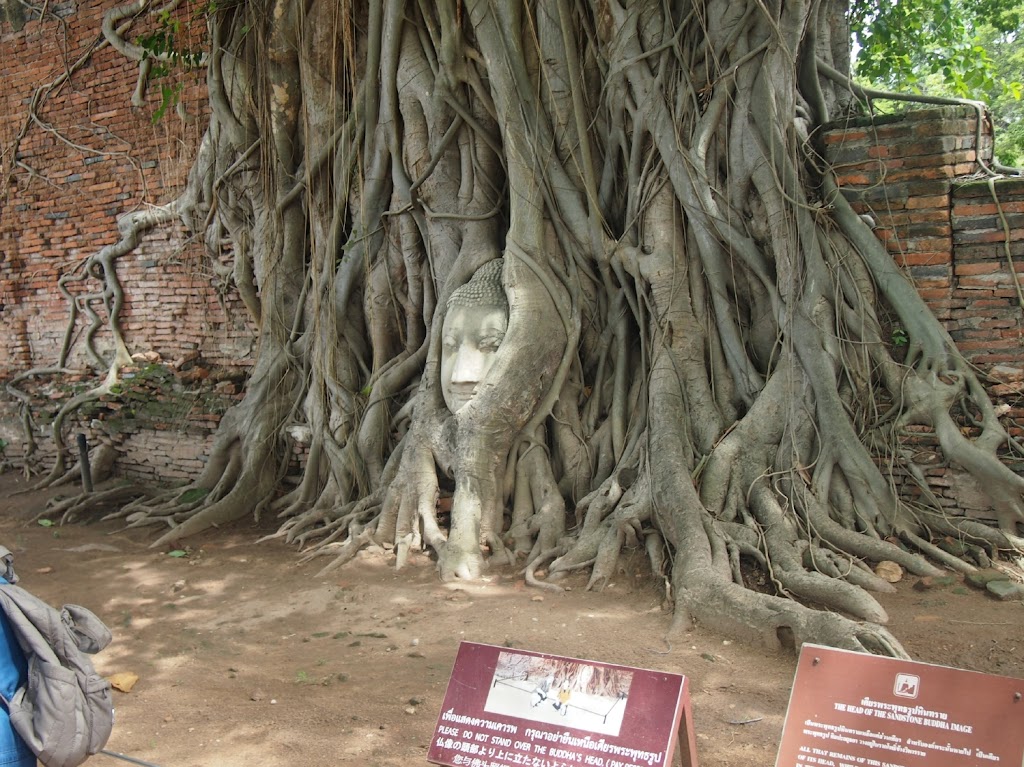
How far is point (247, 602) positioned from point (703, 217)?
304 cm

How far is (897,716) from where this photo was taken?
1957mm

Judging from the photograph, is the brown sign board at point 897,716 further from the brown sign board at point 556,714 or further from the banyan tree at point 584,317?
the banyan tree at point 584,317

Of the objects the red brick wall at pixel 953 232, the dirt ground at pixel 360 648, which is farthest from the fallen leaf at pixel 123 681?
the red brick wall at pixel 953 232

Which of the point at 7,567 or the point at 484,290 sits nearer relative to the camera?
the point at 7,567

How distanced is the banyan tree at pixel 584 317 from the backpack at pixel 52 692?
239cm

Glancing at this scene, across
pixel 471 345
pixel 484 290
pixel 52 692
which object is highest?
pixel 484 290

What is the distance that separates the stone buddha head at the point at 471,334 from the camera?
5.20 metres

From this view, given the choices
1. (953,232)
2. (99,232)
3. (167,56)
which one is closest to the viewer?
(953,232)

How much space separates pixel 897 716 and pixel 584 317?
3623mm

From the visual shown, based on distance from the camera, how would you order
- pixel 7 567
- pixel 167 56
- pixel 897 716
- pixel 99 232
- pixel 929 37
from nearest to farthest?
1. pixel 897 716
2. pixel 7 567
3. pixel 167 56
4. pixel 99 232
5. pixel 929 37

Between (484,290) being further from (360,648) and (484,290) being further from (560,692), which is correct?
(560,692)

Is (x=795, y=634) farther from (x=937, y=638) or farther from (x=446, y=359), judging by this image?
(x=446, y=359)

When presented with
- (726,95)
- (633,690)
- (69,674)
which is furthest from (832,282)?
(69,674)

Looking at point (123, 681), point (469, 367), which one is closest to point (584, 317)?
point (469, 367)
